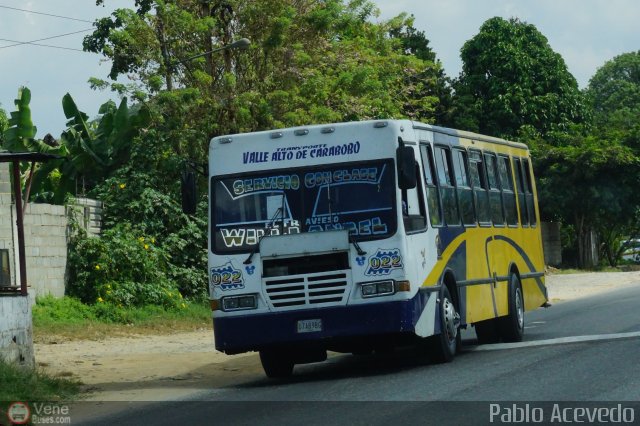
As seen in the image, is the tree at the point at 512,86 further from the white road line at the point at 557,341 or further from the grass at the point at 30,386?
the grass at the point at 30,386

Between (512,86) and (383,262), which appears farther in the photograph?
(512,86)

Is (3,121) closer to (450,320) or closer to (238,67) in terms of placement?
(238,67)

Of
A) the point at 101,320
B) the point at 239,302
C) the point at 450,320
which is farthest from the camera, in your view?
the point at 101,320

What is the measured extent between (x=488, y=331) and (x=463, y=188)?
110 inches

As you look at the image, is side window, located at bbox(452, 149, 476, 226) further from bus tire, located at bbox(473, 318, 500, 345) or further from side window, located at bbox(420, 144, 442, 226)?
bus tire, located at bbox(473, 318, 500, 345)

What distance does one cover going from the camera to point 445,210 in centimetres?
1573

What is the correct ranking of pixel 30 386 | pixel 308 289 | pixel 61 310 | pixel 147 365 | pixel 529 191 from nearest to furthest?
pixel 30 386 < pixel 308 289 < pixel 147 365 < pixel 529 191 < pixel 61 310

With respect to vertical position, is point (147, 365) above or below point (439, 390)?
above

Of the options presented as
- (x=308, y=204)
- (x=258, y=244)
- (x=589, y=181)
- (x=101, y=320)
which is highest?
(x=589, y=181)

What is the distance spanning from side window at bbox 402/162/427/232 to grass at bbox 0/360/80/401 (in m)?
4.29

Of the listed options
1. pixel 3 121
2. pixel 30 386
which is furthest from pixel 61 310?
pixel 3 121

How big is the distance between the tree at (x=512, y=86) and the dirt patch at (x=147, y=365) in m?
27.1

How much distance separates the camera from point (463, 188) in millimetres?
16828

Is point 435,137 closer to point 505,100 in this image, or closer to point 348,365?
point 348,365
